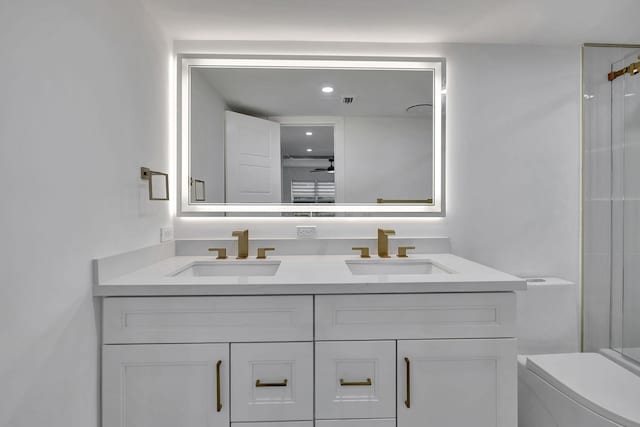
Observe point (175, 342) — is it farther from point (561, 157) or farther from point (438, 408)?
point (561, 157)

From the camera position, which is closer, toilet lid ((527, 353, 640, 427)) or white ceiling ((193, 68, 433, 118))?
toilet lid ((527, 353, 640, 427))

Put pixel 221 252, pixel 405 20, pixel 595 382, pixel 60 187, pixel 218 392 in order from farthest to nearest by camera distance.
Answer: pixel 221 252 < pixel 405 20 < pixel 595 382 < pixel 218 392 < pixel 60 187

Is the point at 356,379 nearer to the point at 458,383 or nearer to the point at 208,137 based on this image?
the point at 458,383

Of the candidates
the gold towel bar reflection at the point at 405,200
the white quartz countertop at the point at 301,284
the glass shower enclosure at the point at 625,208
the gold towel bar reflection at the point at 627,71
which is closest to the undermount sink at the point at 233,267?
the white quartz countertop at the point at 301,284

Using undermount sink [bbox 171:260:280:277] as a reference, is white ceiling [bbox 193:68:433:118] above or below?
above

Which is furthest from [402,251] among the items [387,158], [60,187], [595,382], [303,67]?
[60,187]

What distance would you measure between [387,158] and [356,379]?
3.80 ft

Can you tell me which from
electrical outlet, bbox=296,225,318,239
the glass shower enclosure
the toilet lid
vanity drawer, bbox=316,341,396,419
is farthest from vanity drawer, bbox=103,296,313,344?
the glass shower enclosure

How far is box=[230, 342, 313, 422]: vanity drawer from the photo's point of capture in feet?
3.83

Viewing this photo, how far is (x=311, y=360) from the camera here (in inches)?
46.4

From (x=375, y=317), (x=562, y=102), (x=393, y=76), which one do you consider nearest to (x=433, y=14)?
(x=393, y=76)

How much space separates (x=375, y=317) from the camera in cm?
119

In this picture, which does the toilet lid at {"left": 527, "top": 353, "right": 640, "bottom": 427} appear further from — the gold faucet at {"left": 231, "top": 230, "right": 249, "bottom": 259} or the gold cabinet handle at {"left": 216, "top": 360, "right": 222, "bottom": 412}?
the gold faucet at {"left": 231, "top": 230, "right": 249, "bottom": 259}

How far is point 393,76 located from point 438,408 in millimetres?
1623
